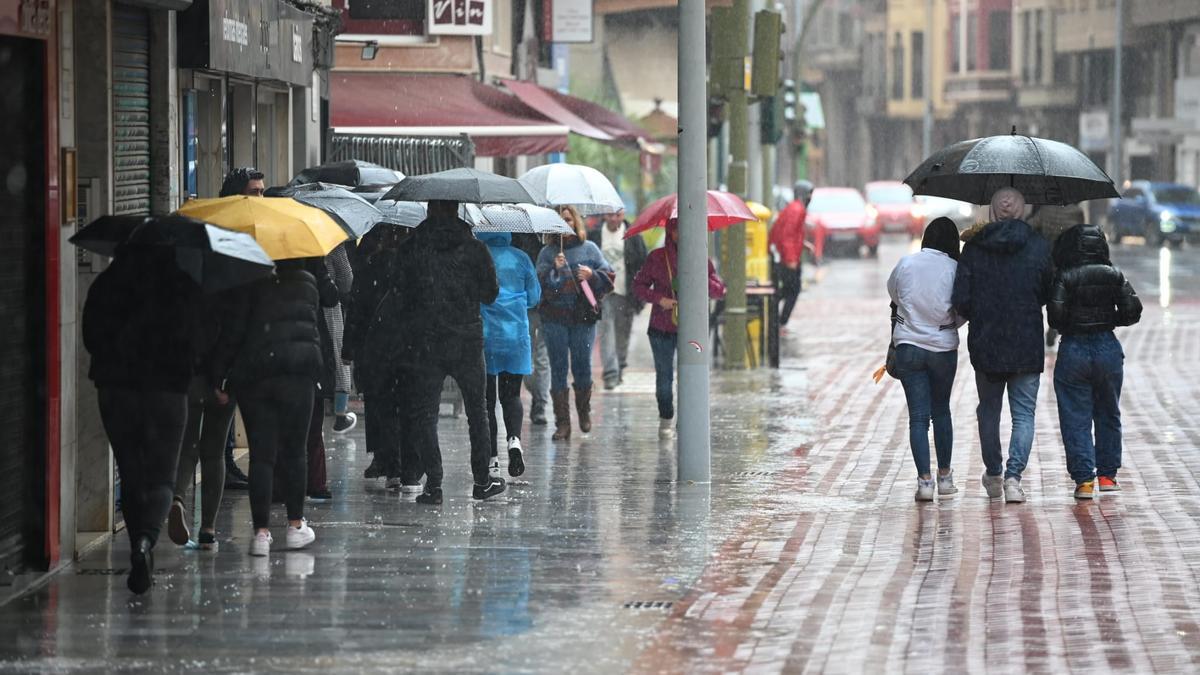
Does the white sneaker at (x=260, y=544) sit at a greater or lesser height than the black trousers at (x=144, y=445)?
lesser

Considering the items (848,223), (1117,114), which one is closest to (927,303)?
(848,223)

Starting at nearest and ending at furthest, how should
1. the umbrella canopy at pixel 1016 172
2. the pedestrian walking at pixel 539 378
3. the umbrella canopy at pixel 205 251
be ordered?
the umbrella canopy at pixel 205 251 < the umbrella canopy at pixel 1016 172 < the pedestrian walking at pixel 539 378

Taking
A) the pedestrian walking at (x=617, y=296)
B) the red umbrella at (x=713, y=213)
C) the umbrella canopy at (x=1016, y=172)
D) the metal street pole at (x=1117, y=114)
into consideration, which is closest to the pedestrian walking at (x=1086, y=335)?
the umbrella canopy at (x=1016, y=172)

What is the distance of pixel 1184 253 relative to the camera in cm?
4847

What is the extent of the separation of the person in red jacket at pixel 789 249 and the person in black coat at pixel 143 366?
14698 mm

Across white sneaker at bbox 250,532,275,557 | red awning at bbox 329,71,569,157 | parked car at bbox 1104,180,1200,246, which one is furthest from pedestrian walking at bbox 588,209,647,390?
parked car at bbox 1104,180,1200,246

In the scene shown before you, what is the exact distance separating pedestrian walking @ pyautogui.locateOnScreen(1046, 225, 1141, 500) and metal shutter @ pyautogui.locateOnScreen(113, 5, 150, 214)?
4.84 m

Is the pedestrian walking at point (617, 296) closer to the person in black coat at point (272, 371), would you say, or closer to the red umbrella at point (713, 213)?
the red umbrella at point (713, 213)

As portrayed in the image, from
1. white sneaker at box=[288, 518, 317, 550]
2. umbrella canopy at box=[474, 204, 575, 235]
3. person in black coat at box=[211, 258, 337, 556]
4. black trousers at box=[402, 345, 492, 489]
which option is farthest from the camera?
umbrella canopy at box=[474, 204, 575, 235]

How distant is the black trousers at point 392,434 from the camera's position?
11.9 metres

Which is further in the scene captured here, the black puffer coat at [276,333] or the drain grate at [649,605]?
the black puffer coat at [276,333]

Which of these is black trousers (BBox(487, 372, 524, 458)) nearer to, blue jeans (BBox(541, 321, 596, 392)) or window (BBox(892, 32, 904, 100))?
blue jeans (BBox(541, 321, 596, 392))

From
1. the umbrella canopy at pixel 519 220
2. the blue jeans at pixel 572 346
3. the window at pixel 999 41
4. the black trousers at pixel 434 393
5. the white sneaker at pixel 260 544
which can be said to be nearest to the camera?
the white sneaker at pixel 260 544

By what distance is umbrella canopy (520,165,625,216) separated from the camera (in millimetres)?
15133
